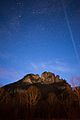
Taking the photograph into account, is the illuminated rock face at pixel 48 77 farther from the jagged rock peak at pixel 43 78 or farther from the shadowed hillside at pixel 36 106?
the shadowed hillside at pixel 36 106

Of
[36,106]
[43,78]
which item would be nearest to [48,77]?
[43,78]

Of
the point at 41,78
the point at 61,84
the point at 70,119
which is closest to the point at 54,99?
the point at 70,119

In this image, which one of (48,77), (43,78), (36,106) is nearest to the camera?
(36,106)

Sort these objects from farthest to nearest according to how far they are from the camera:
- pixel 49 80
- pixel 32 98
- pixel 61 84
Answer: pixel 49 80
pixel 61 84
pixel 32 98

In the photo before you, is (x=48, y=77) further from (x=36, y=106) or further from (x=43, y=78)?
(x=36, y=106)

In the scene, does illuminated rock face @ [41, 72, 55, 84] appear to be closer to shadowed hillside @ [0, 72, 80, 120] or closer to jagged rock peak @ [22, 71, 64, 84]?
jagged rock peak @ [22, 71, 64, 84]

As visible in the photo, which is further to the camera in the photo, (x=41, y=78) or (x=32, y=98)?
(x=41, y=78)

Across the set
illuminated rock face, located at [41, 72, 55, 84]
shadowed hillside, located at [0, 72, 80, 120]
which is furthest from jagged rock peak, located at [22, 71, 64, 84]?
shadowed hillside, located at [0, 72, 80, 120]

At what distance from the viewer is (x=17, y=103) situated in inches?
2965

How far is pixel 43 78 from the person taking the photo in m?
173

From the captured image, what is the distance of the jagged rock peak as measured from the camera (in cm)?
16675

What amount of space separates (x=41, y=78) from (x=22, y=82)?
1599 centimetres

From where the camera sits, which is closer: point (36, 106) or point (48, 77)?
point (36, 106)

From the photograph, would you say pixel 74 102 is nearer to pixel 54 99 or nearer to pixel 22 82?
pixel 54 99
